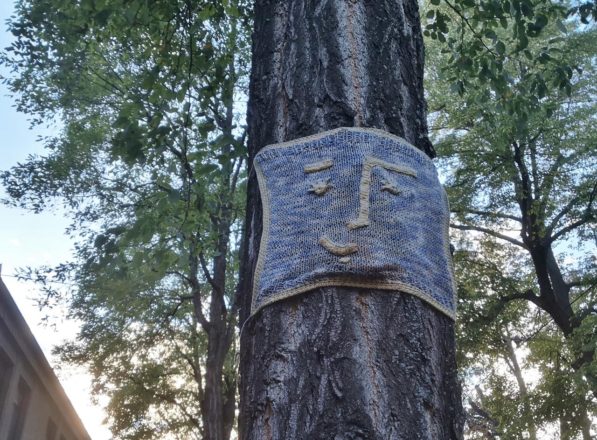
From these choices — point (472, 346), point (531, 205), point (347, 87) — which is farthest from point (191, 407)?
point (347, 87)

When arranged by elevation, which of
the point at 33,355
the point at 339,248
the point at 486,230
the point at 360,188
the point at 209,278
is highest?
the point at 486,230

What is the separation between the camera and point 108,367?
48.9 feet

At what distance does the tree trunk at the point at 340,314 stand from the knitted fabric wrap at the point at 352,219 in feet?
0.15

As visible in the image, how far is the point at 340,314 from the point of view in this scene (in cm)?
135

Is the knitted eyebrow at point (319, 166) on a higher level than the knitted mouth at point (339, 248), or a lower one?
higher

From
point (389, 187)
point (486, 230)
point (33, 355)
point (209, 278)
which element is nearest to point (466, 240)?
point (486, 230)

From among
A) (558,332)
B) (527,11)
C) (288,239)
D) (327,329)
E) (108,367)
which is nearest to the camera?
(327,329)

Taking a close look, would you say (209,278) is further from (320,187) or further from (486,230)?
(320,187)

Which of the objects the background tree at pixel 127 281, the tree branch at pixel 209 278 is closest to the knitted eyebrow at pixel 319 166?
the background tree at pixel 127 281

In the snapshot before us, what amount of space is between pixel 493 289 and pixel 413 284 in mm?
11393

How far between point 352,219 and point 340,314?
0.78 ft

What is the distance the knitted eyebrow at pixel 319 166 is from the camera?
1558 millimetres

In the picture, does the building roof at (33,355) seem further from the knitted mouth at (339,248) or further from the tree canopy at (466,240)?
the knitted mouth at (339,248)

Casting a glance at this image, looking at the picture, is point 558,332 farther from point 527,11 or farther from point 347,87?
point 347,87
